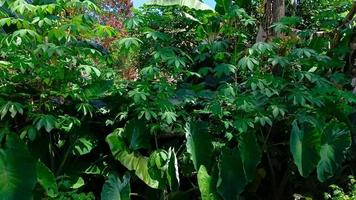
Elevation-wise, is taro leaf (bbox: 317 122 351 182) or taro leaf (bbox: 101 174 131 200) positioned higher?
taro leaf (bbox: 317 122 351 182)

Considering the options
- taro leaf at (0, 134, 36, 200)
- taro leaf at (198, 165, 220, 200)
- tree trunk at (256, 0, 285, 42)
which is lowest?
taro leaf at (198, 165, 220, 200)

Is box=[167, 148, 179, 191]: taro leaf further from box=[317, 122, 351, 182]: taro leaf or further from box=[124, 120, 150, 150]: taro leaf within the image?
box=[317, 122, 351, 182]: taro leaf

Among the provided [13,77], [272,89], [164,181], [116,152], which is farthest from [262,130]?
[13,77]

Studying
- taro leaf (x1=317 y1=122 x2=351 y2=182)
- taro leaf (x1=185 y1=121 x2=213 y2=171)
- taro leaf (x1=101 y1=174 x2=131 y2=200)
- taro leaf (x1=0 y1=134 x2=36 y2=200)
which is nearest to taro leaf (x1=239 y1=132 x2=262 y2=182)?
taro leaf (x1=185 y1=121 x2=213 y2=171)

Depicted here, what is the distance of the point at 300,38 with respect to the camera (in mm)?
4062

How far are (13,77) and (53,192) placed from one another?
2.72ft

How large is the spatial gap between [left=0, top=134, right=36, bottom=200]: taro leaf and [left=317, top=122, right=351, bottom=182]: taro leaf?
2045mm

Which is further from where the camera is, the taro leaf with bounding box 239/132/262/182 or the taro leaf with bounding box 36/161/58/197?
the taro leaf with bounding box 239/132/262/182

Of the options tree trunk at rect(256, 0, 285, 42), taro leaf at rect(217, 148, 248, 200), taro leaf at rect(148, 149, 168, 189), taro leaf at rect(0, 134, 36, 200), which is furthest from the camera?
tree trunk at rect(256, 0, 285, 42)

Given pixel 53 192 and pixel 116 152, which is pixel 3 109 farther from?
pixel 116 152

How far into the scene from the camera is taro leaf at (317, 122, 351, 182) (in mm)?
3721

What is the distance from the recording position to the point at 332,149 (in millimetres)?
3771

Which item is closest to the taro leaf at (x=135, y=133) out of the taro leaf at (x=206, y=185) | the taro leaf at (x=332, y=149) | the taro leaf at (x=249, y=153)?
the taro leaf at (x=206, y=185)

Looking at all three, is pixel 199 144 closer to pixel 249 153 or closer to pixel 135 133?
pixel 249 153
